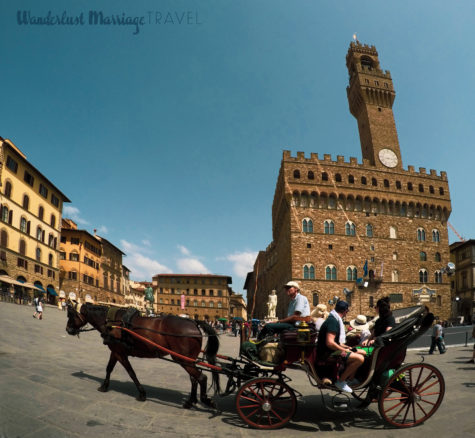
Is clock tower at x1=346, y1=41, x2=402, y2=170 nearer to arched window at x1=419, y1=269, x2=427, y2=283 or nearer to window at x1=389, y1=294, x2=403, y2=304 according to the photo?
arched window at x1=419, y1=269, x2=427, y2=283

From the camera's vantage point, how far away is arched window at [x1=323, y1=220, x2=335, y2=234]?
38.1 m

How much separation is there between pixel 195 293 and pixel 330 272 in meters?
54.5

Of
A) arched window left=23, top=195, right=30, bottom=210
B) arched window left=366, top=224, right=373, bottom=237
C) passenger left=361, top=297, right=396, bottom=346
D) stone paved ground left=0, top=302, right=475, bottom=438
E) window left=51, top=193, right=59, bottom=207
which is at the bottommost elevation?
stone paved ground left=0, top=302, right=475, bottom=438

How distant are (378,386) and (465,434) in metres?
1.04

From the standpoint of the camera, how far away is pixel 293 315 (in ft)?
16.1

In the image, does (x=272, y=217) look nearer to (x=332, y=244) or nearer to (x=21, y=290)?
(x=332, y=244)

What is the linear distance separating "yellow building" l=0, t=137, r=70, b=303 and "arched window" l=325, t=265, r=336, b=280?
2951 cm

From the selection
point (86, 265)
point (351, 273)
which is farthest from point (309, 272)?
point (86, 265)

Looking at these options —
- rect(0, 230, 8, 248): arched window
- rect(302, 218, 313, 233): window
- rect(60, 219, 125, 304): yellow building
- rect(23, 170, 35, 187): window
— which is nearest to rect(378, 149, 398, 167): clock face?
rect(302, 218, 313, 233): window

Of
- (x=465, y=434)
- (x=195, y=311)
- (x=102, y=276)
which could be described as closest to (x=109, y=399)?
(x=465, y=434)

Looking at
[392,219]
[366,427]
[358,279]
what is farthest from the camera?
[392,219]

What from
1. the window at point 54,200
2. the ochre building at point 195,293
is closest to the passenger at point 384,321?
the window at point 54,200

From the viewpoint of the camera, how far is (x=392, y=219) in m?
39.8

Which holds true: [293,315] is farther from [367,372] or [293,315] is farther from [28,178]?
[28,178]
